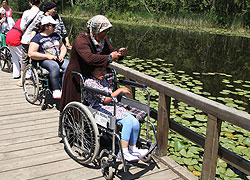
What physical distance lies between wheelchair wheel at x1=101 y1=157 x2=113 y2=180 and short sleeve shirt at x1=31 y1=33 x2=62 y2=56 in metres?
1.88

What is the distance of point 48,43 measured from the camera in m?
3.63

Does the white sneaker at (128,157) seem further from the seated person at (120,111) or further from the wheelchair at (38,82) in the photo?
the wheelchair at (38,82)

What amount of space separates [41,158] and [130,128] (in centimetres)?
85

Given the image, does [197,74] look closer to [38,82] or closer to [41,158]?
[38,82]

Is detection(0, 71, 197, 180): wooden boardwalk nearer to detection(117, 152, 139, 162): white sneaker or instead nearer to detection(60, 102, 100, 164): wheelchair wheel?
detection(60, 102, 100, 164): wheelchair wheel

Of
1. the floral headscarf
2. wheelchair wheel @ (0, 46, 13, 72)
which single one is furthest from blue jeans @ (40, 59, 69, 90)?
wheelchair wheel @ (0, 46, 13, 72)

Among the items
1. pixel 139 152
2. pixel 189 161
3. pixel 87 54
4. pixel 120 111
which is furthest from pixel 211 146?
pixel 87 54

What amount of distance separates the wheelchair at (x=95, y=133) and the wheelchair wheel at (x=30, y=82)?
1049 mm

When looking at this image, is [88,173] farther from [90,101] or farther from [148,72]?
[148,72]

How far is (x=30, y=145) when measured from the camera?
2770 millimetres

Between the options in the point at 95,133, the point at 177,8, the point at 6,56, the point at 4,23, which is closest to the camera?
the point at 95,133

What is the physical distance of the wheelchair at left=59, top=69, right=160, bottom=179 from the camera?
2221mm

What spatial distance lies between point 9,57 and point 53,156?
10.3 ft

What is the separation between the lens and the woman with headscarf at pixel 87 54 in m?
2.38
